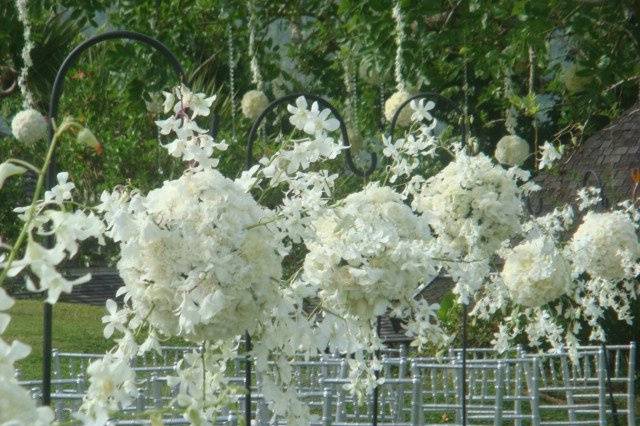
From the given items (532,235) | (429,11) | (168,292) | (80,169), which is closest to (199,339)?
(168,292)

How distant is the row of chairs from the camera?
10.9 ft

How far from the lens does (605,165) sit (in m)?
7.50

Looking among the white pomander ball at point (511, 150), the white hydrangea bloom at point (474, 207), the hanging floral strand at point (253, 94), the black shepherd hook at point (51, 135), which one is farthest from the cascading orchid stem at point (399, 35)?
the black shepherd hook at point (51, 135)

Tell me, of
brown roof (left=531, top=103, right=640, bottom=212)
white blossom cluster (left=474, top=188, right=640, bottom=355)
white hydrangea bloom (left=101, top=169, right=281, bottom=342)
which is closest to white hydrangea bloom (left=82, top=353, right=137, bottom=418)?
white hydrangea bloom (left=101, top=169, right=281, bottom=342)

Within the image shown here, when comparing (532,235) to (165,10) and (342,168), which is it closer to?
(165,10)

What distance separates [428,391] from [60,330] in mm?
5092

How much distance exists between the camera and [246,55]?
26.0 feet

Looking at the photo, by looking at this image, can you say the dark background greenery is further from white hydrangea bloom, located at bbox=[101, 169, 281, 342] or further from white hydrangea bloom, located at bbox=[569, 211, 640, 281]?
white hydrangea bloom, located at bbox=[101, 169, 281, 342]

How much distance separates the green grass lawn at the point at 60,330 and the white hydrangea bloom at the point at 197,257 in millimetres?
6186

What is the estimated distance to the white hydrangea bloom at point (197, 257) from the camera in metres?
1.71

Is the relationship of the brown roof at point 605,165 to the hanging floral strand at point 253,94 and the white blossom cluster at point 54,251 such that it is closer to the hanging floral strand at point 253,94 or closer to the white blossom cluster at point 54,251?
the hanging floral strand at point 253,94

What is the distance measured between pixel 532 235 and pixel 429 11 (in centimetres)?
263

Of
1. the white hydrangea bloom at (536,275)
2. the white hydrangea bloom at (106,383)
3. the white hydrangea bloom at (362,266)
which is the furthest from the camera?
the white hydrangea bloom at (536,275)

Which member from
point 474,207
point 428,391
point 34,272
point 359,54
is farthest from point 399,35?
point 34,272
